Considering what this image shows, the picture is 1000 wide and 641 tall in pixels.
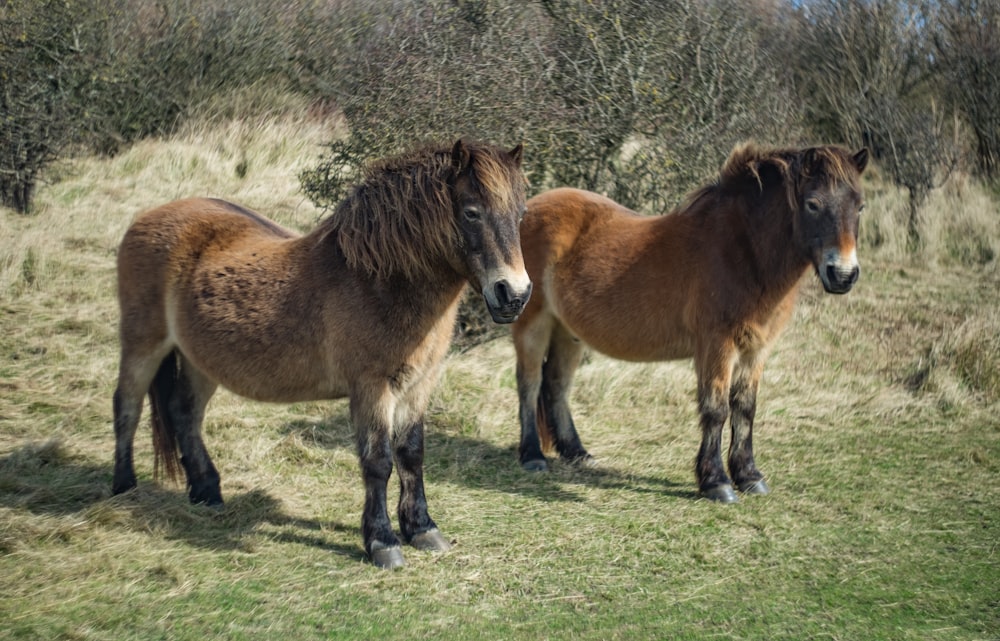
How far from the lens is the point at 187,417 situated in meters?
5.13

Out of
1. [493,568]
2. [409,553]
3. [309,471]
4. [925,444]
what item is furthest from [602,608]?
[925,444]

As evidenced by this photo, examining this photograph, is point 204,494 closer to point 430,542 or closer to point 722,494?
point 430,542

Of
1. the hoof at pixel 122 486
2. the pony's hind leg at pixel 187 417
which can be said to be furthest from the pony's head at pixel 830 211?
the hoof at pixel 122 486

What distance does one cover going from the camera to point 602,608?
153 inches

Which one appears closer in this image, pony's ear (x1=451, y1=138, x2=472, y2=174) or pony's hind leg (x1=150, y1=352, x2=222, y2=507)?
pony's ear (x1=451, y1=138, x2=472, y2=174)

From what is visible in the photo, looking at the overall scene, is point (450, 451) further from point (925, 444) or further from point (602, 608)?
point (925, 444)

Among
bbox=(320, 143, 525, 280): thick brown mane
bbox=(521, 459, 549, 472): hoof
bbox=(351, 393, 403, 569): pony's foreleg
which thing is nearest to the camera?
bbox=(320, 143, 525, 280): thick brown mane

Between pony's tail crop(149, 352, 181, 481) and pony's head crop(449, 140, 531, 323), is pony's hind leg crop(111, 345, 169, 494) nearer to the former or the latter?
pony's tail crop(149, 352, 181, 481)

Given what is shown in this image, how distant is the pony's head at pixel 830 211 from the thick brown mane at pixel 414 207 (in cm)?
177

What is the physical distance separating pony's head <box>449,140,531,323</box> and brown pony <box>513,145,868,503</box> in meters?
1.67

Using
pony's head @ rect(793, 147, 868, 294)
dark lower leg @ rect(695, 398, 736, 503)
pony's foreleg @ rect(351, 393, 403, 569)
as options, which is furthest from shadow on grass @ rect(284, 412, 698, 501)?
pony's head @ rect(793, 147, 868, 294)

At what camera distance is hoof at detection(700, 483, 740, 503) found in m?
5.27

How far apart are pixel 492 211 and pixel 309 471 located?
2.38 m

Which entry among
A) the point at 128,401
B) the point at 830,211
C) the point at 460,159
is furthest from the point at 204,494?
the point at 830,211
